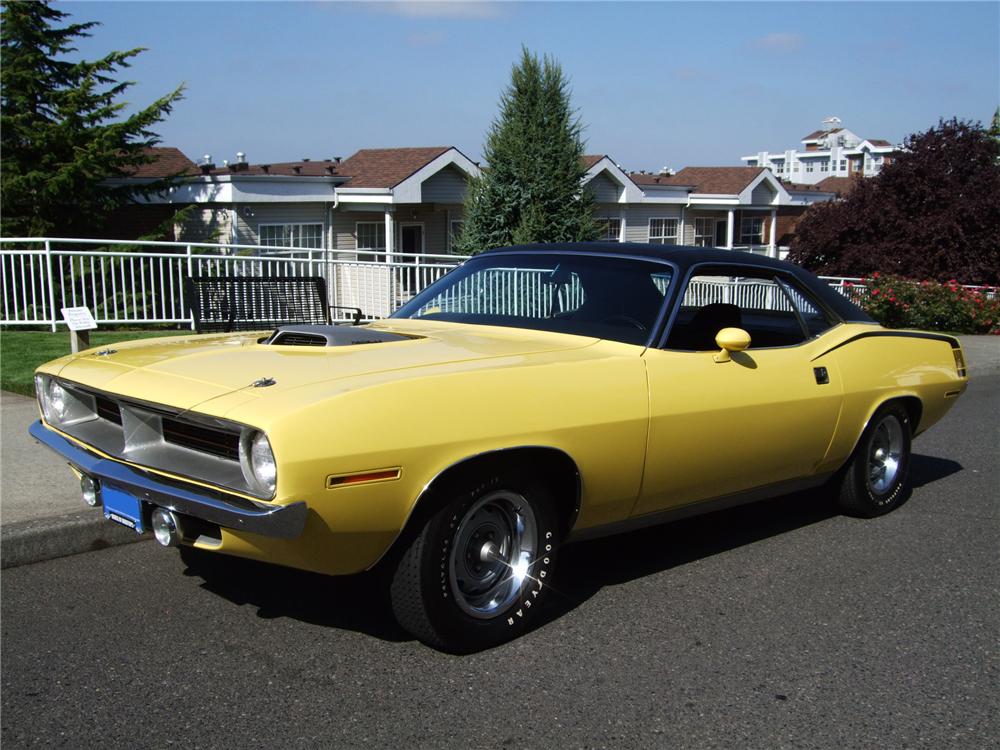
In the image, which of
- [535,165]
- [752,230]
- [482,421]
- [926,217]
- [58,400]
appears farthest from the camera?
[752,230]

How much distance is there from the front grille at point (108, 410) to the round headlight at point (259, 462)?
0.91 m

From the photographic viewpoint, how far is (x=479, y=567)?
384 cm

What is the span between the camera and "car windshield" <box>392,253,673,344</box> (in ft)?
15.1

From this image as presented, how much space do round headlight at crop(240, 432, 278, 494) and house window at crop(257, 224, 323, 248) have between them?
2067 centimetres

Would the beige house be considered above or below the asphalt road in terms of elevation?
above

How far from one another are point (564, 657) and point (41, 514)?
290 cm

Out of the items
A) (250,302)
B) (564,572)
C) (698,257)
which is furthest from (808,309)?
(250,302)

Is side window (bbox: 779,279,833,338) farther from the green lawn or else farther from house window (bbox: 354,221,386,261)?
house window (bbox: 354,221,386,261)

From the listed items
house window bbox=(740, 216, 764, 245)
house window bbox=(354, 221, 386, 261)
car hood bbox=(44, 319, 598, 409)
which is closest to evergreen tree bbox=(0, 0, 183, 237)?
house window bbox=(354, 221, 386, 261)

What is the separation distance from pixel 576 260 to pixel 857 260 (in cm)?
2170

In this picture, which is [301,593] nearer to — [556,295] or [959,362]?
[556,295]

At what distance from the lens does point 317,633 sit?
3928 millimetres

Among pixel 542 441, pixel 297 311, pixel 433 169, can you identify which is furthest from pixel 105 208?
pixel 542 441

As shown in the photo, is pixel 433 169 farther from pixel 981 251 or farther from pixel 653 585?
pixel 653 585
